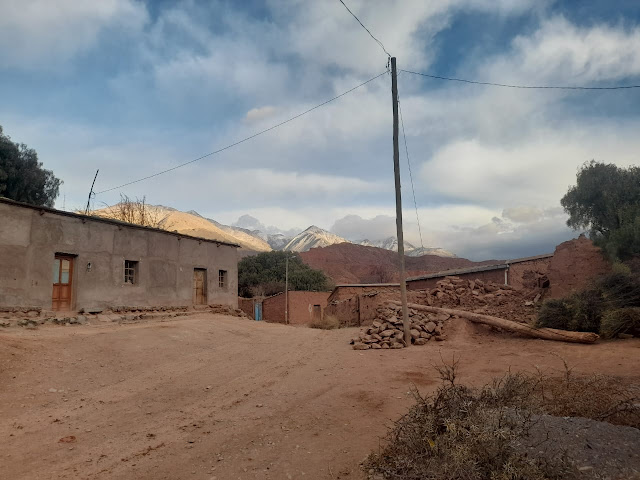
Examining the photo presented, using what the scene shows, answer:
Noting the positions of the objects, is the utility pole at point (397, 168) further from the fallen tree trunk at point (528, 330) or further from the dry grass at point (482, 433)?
the dry grass at point (482, 433)

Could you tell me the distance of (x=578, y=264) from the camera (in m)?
14.6

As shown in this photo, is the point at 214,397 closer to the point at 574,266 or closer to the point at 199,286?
the point at 574,266

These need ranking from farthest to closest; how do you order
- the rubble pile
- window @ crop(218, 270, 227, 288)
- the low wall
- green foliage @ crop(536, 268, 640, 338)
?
window @ crop(218, 270, 227, 288)
the low wall
the rubble pile
green foliage @ crop(536, 268, 640, 338)

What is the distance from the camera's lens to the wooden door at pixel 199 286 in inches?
927

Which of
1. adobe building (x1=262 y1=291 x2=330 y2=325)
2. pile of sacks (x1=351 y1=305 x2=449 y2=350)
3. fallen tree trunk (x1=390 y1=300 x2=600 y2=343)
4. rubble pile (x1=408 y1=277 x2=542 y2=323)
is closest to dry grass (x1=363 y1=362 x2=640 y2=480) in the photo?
fallen tree trunk (x1=390 y1=300 x2=600 y2=343)

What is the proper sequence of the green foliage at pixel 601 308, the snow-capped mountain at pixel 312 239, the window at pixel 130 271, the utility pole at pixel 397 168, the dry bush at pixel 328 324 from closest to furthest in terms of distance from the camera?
the green foliage at pixel 601 308, the utility pole at pixel 397 168, the window at pixel 130 271, the dry bush at pixel 328 324, the snow-capped mountain at pixel 312 239

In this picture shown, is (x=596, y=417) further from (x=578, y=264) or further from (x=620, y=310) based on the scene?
(x=578, y=264)

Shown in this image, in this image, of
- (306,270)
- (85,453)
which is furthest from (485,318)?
(306,270)

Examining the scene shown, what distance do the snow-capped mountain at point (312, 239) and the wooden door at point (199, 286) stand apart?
116 m

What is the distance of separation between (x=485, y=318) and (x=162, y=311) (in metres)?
14.3

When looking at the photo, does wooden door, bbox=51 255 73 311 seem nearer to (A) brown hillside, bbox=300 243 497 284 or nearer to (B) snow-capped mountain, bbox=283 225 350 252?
(A) brown hillside, bbox=300 243 497 284

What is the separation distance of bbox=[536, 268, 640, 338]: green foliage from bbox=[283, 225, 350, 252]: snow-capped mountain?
129215mm

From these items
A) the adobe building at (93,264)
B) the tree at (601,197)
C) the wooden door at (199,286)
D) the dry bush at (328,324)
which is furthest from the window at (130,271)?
the tree at (601,197)

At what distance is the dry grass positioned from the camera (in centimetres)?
314
